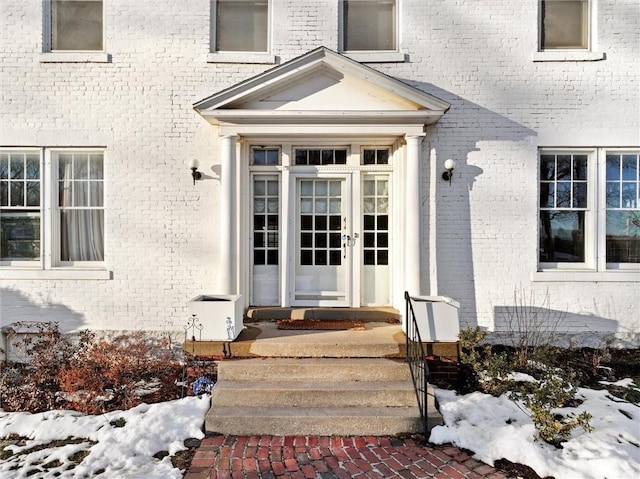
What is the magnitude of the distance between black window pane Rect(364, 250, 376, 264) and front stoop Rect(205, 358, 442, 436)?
193 cm

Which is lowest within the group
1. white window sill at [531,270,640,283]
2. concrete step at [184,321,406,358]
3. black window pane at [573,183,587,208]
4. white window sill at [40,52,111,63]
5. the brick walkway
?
the brick walkway

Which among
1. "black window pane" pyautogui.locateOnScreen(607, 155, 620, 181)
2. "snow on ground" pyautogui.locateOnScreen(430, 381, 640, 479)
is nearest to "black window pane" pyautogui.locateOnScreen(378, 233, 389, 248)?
"snow on ground" pyautogui.locateOnScreen(430, 381, 640, 479)

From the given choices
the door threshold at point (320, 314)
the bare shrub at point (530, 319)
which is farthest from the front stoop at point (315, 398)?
the bare shrub at point (530, 319)

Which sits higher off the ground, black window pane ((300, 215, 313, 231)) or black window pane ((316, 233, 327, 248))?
black window pane ((300, 215, 313, 231))

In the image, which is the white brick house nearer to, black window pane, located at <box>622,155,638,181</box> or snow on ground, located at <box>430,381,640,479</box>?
black window pane, located at <box>622,155,638,181</box>

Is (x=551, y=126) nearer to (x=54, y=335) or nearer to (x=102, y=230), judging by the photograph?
(x=102, y=230)

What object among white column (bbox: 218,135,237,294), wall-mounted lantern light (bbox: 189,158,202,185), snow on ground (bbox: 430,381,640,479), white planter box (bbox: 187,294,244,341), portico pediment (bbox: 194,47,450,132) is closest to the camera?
snow on ground (bbox: 430,381,640,479)

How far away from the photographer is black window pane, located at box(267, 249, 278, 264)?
6.27 metres

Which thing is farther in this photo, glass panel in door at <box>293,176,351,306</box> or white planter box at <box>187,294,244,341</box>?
glass panel in door at <box>293,176,351,306</box>

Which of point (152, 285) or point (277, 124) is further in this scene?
point (152, 285)

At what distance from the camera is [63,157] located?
6156 millimetres

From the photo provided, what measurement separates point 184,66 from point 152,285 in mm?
3511

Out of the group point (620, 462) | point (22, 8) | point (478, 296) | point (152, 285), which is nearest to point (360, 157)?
point (478, 296)

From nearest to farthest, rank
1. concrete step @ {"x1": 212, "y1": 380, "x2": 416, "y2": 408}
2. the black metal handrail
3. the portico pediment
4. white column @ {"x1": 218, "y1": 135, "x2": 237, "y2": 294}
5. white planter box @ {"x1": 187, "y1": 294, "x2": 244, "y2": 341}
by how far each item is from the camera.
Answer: the black metal handrail < concrete step @ {"x1": 212, "y1": 380, "x2": 416, "y2": 408} < white planter box @ {"x1": 187, "y1": 294, "x2": 244, "y2": 341} < the portico pediment < white column @ {"x1": 218, "y1": 135, "x2": 237, "y2": 294}
